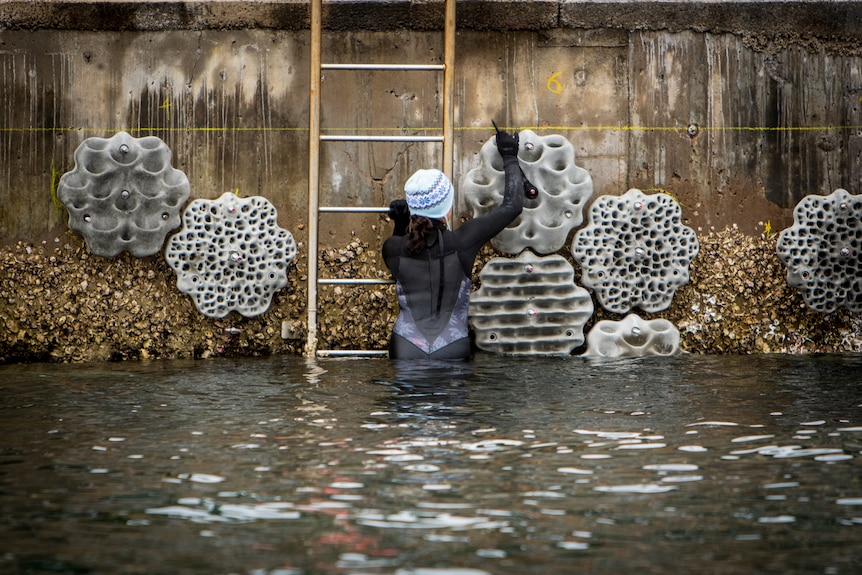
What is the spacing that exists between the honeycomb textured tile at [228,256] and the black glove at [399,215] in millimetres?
663

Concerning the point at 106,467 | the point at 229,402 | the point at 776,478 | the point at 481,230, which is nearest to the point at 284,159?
the point at 481,230

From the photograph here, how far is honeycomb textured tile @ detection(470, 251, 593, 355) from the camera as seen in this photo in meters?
5.62

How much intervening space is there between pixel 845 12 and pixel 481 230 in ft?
7.73

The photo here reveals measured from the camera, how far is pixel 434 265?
504 cm

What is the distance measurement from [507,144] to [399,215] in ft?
2.08

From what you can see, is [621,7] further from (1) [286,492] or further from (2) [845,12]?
(1) [286,492]

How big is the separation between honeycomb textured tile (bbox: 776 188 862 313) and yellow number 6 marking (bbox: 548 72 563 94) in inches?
54.4

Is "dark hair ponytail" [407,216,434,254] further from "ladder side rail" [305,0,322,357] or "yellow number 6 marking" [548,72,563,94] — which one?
"yellow number 6 marking" [548,72,563,94]

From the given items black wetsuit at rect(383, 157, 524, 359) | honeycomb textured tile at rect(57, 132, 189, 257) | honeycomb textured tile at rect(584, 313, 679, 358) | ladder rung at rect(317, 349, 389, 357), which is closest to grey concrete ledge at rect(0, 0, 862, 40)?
honeycomb textured tile at rect(57, 132, 189, 257)

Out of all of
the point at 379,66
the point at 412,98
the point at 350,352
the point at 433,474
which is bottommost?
the point at 433,474

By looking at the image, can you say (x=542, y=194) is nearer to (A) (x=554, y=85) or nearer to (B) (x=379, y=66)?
(A) (x=554, y=85)

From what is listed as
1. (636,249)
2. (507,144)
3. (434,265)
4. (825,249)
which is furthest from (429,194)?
(825,249)

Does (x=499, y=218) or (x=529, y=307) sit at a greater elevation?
(x=499, y=218)

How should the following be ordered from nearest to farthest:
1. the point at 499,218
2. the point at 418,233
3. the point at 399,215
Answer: the point at 418,233
the point at 499,218
the point at 399,215
